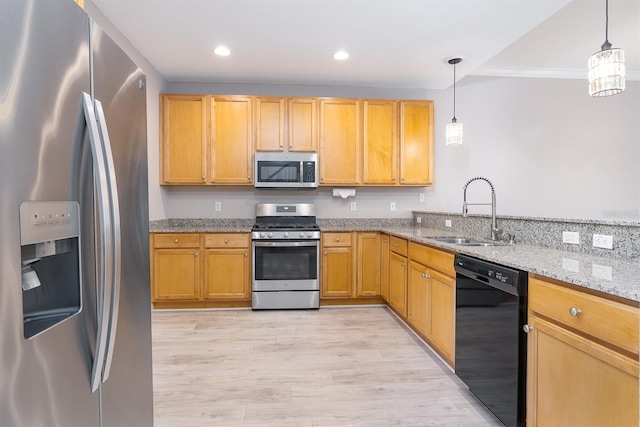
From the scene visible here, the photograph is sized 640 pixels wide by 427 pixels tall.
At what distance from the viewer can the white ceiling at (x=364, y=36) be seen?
2.54 metres

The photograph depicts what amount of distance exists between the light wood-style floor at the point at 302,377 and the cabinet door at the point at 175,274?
379 millimetres

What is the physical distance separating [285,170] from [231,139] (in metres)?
0.72

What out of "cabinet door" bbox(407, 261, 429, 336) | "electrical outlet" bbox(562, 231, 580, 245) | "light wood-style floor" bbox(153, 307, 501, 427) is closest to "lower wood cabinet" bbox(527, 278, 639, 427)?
"light wood-style floor" bbox(153, 307, 501, 427)

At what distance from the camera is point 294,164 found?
3.97 metres

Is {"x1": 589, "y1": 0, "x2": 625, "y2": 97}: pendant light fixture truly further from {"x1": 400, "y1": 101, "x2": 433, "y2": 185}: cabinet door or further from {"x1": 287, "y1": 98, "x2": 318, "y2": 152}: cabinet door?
{"x1": 287, "y1": 98, "x2": 318, "y2": 152}: cabinet door

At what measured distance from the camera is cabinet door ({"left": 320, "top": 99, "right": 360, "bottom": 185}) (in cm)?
404

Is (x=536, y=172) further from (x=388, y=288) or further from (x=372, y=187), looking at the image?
(x=388, y=288)

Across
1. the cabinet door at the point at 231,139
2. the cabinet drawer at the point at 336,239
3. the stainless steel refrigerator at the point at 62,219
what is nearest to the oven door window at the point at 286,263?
the cabinet drawer at the point at 336,239

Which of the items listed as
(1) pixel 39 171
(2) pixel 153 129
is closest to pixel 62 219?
(1) pixel 39 171

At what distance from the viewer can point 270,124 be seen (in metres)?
3.98

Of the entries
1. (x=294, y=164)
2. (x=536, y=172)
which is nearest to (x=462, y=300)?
(x=294, y=164)

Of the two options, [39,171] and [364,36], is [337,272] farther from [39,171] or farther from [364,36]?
[39,171]

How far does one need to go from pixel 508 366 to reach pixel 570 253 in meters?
0.77

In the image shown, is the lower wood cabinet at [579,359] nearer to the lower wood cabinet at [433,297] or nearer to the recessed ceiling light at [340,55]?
the lower wood cabinet at [433,297]
